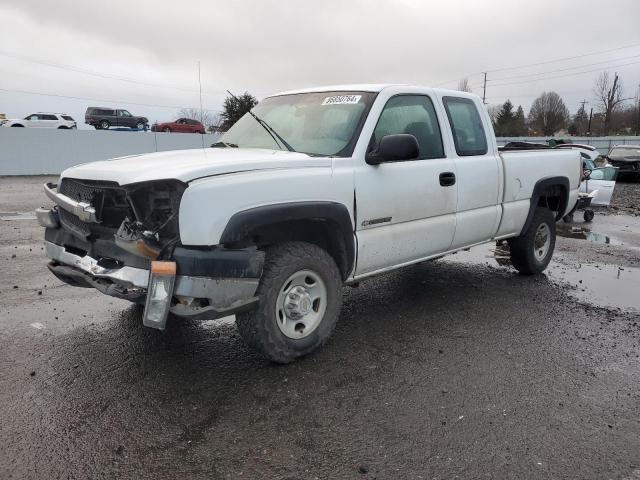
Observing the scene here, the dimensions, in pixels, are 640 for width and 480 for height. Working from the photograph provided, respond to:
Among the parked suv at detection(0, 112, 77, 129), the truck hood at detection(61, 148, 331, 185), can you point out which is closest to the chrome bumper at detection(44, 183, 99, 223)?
the truck hood at detection(61, 148, 331, 185)

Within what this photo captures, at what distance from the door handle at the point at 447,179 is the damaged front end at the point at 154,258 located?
6.82ft

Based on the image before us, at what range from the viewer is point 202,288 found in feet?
9.84

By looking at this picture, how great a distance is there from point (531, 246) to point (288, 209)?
4.00 m

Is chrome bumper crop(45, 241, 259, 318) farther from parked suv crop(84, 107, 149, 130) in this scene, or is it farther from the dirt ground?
parked suv crop(84, 107, 149, 130)

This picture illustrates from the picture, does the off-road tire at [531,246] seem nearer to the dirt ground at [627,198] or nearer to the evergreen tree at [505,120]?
the dirt ground at [627,198]

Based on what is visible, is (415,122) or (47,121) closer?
(415,122)

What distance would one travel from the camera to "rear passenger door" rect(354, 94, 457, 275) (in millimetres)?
3916

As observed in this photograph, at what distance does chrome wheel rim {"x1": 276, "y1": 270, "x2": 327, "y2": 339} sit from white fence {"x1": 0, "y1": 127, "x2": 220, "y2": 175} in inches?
996

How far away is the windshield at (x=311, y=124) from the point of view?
398cm

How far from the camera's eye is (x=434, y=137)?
4668 millimetres

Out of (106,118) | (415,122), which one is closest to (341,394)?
(415,122)

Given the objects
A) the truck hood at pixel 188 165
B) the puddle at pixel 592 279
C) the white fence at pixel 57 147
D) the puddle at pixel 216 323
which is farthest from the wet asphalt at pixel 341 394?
the white fence at pixel 57 147

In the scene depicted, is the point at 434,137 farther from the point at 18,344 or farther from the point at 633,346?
the point at 18,344

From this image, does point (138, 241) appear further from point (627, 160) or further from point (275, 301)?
point (627, 160)
